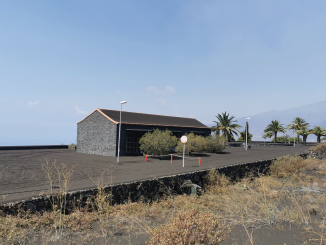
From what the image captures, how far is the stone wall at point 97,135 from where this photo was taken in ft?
91.3

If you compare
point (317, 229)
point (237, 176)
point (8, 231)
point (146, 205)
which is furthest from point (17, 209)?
point (237, 176)

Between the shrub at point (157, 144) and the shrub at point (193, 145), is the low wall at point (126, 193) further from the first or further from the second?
the shrub at point (193, 145)

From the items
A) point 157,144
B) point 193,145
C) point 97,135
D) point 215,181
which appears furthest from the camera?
point 193,145

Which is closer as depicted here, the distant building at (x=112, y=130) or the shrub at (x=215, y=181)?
the shrub at (x=215, y=181)

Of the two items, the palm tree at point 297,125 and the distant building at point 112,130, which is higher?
the palm tree at point 297,125

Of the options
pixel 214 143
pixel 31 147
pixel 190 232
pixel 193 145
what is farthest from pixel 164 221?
pixel 31 147

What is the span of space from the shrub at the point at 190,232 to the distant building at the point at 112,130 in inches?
906

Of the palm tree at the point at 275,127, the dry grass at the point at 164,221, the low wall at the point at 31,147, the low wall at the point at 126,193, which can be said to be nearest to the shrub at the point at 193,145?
the low wall at the point at 126,193

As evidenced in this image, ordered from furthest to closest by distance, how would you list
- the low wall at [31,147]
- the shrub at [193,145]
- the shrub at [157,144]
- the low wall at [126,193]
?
the low wall at [31,147]
the shrub at [193,145]
the shrub at [157,144]
the low wall at [126,193]

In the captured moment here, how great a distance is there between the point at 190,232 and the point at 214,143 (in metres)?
30.3

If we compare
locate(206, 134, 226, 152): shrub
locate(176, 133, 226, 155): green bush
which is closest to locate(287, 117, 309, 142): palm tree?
locate(176, 133, 226, 155): green bush

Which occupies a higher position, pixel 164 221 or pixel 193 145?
pixel 193 145

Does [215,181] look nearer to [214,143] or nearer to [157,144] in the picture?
[157,144]

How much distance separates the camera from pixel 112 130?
27859mm
